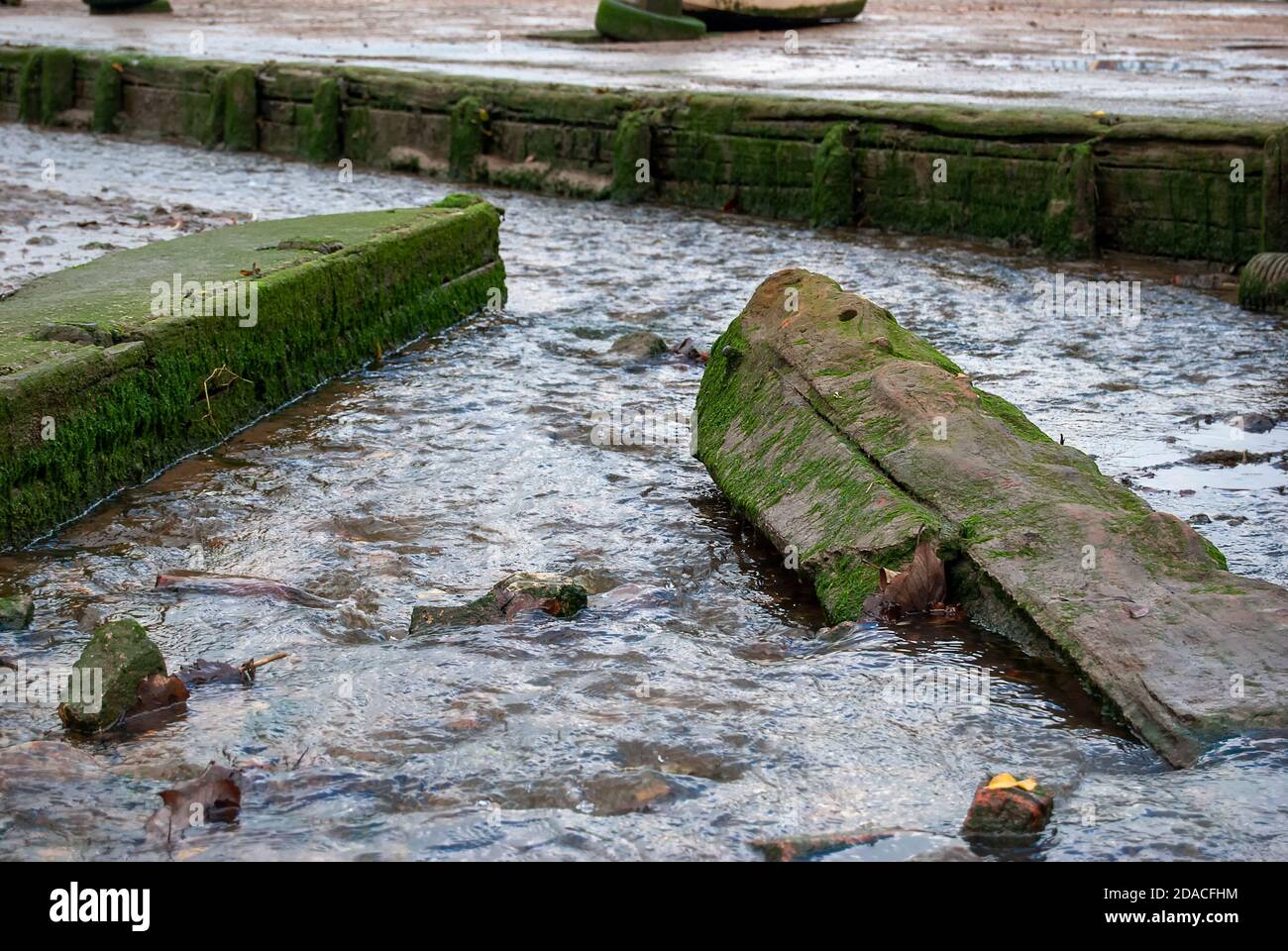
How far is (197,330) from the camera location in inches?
254

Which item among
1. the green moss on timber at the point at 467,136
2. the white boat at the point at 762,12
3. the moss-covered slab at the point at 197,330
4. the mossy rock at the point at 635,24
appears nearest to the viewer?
the moss-covered slab at the point at 197,330

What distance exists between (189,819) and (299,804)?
10.7 inches

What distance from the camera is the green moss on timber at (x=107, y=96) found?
53.6ft

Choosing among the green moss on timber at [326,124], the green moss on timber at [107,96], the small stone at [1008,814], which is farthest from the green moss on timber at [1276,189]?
the green moss on timber at [107,96]

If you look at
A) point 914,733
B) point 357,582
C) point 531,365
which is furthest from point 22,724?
point 531,365

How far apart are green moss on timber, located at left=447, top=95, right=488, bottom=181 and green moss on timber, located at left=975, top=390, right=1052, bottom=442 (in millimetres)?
9189

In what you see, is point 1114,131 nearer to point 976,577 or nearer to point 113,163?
point 976,577

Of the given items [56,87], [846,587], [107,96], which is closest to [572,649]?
[846,587]

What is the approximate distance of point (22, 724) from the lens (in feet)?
13.2

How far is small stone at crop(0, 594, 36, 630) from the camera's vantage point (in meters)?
4.66

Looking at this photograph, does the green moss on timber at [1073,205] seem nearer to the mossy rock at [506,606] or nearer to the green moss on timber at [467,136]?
the green moss on timber at [467,136]

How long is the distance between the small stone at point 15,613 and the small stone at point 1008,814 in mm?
3099

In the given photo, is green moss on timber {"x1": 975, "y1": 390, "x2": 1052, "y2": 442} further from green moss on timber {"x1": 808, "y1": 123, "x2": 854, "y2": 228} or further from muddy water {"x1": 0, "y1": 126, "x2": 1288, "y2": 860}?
green moss on timber {"x1": 808, "y1": 123, "x2": 854, "y2": 228}

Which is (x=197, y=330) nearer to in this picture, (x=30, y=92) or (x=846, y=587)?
(x=846, y=587)
